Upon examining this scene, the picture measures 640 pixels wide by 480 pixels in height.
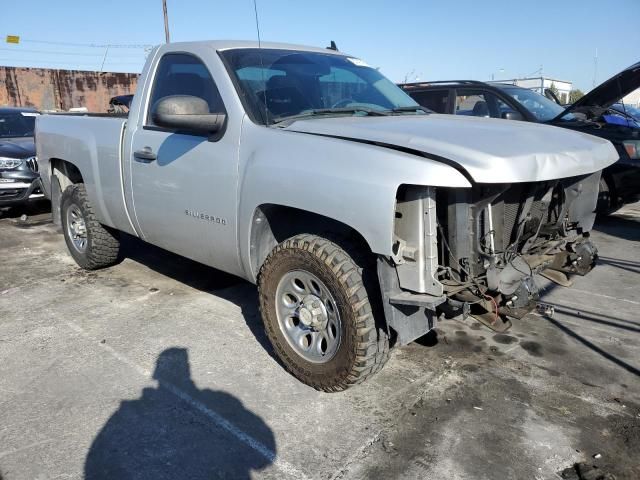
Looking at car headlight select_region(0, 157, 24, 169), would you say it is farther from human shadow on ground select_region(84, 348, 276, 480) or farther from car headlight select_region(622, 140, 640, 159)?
car headlight select_region(622, 140, 640, 159)

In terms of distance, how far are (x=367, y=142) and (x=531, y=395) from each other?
1813mm

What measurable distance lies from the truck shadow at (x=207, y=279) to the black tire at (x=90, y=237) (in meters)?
0.51

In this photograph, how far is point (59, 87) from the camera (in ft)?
77.5

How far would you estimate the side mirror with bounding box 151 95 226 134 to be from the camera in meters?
3.28

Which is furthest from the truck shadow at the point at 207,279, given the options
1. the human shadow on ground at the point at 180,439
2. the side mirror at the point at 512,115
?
the side mirror at the point at 512,115

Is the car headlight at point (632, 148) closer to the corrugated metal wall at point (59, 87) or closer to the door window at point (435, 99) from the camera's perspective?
the door window at point (435, 99)

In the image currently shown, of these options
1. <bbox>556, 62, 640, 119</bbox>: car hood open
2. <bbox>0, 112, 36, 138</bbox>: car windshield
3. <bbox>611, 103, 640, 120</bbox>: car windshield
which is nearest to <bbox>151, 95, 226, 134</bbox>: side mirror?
<bbox>556, 62, 640, 119</bbox>: car hood open

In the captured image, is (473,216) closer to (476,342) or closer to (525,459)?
(525,459)

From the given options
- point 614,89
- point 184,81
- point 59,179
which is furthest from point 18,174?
point 614,89

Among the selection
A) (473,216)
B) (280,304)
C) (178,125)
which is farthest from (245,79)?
(473,216)

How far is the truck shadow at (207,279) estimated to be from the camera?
4.37 metres

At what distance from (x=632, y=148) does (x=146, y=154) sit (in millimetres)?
5784

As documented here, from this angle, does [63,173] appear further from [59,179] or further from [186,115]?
[186,115]

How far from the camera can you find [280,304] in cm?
334
